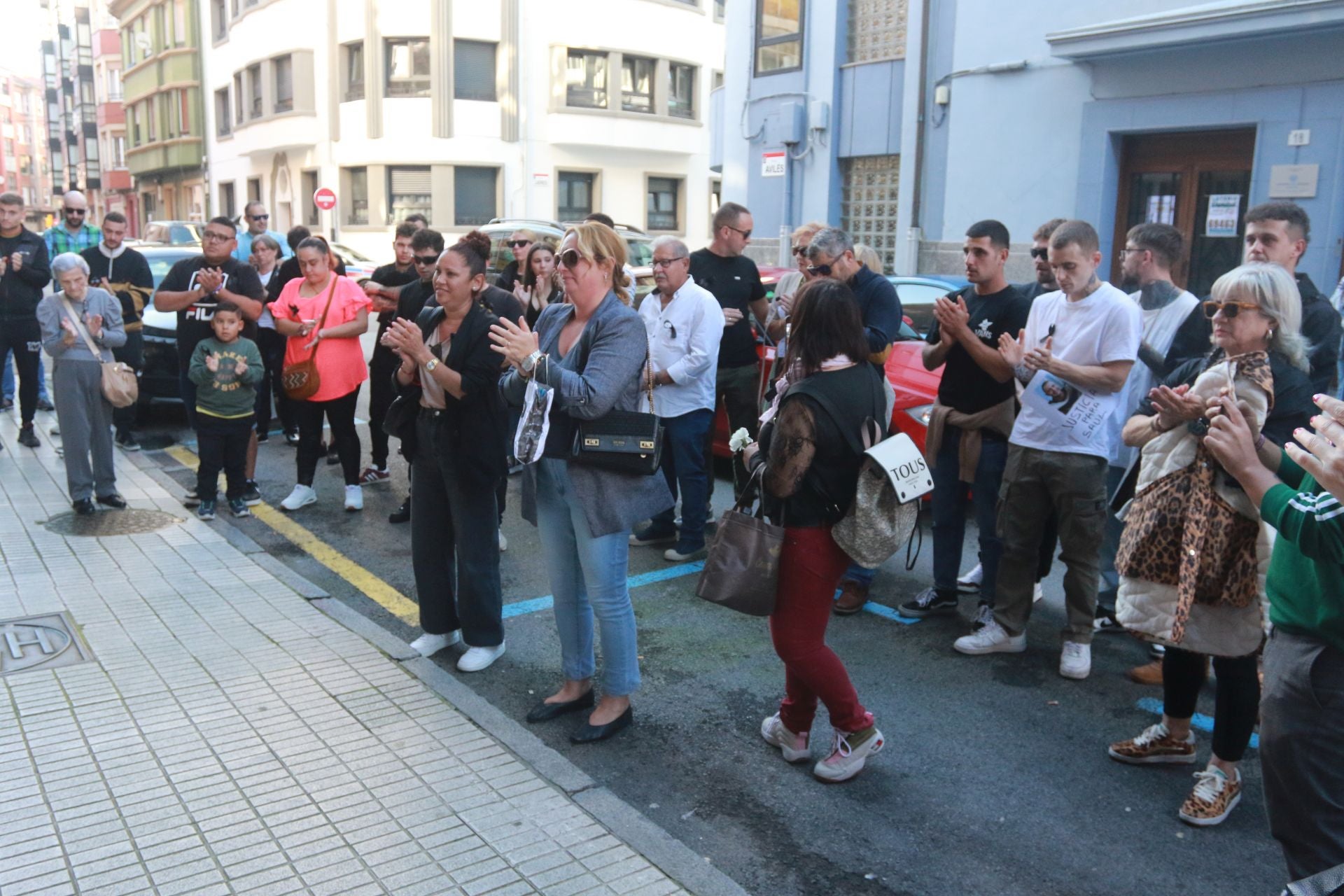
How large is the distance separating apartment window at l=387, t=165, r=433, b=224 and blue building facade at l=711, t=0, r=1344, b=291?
51.5ft

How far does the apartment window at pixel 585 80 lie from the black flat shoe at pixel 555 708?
31.4m

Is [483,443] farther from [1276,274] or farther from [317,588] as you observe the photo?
[1276,274]

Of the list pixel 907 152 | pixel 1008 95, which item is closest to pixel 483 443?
pixel 1008 95

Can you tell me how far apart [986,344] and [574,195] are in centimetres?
3081

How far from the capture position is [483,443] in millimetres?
4719

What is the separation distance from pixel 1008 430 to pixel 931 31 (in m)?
11.9

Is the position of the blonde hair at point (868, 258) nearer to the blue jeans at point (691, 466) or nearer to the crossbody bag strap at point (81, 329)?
the blue jeans at point (691, 466)

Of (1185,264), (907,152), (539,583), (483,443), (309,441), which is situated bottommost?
(539,583)

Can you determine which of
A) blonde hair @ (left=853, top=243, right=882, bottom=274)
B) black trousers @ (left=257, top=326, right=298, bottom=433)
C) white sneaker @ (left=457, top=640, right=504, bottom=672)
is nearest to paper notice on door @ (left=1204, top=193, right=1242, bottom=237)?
blonde hair @ (left=853, top=243, right=882, bottom=274)

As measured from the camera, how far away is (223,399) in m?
7.19

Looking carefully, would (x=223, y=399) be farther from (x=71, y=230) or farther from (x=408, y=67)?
(x=408, y=67)

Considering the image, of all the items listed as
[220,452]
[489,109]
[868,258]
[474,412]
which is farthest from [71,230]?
[489,109]

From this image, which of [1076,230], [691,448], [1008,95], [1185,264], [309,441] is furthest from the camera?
[1008,95]

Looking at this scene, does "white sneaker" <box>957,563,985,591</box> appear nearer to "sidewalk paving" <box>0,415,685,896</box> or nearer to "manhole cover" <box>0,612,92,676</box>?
"sidewalk paving" <box>0,415,685,896</box>
